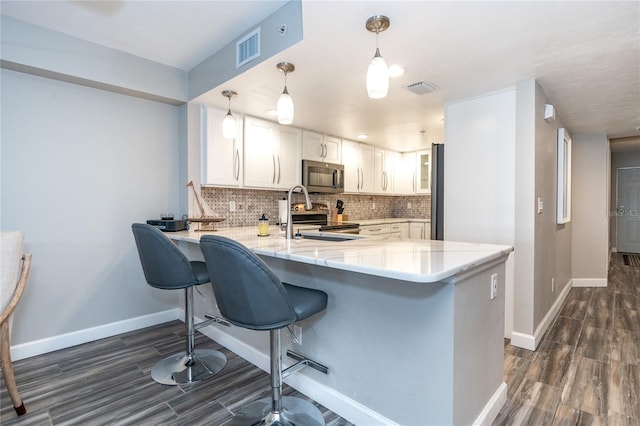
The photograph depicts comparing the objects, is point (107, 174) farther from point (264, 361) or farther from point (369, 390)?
point (369, 390)

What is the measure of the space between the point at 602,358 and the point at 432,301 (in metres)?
2.03

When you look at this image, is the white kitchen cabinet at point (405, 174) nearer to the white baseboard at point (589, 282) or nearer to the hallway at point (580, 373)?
the white baseboard at point (589, 282)

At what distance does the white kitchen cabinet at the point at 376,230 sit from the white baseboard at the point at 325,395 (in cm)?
262

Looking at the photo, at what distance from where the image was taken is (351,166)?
4906mm

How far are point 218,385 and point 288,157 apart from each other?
2.60 metres

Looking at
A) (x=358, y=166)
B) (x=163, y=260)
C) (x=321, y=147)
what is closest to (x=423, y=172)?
(x=358, y=166)

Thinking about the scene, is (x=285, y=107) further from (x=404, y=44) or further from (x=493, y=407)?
(x=493, y=407)

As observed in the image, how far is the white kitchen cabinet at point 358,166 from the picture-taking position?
4.83 meters

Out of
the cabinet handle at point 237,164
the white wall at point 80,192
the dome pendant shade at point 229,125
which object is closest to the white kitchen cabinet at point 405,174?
the cabinet handle at point 237,164

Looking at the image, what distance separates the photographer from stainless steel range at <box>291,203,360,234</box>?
13.6 feet

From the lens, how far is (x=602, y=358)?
8.01ft

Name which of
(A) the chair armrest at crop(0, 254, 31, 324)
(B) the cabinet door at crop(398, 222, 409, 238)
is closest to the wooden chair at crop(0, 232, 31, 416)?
(A) the chair armrest at crop(0, 254, 31, 324)

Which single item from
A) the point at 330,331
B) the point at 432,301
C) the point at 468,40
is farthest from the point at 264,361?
the point at 468,40

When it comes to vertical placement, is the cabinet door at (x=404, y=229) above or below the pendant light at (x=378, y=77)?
below
